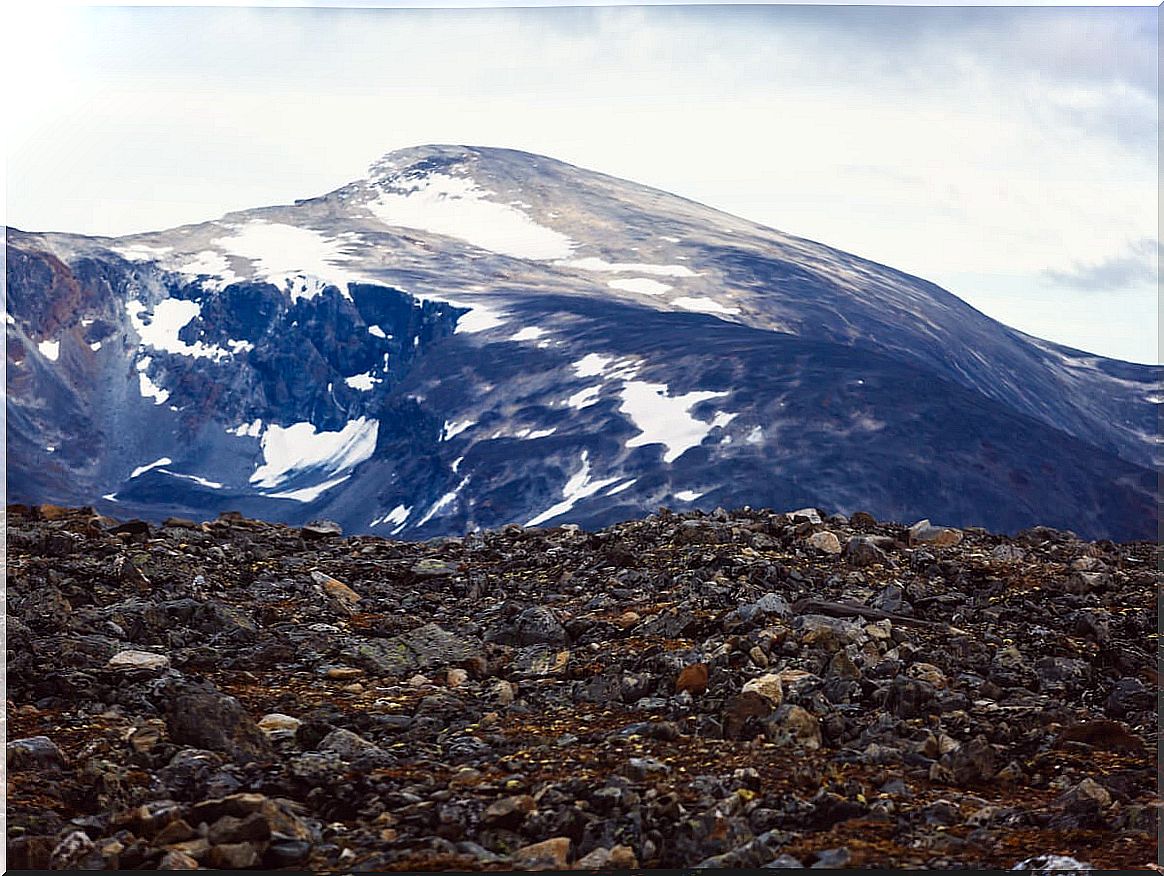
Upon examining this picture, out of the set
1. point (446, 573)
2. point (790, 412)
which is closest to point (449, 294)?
point (790, 412)

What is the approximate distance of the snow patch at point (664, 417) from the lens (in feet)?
128

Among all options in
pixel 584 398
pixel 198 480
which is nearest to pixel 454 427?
pixel 584 398

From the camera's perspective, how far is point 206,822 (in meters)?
4.16

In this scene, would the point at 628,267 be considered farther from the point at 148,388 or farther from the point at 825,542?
the point at 825,542

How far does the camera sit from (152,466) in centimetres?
5672

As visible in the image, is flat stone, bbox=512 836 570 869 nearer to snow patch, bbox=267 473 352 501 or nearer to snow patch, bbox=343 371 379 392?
snow patch, bbox=267 473 352 501

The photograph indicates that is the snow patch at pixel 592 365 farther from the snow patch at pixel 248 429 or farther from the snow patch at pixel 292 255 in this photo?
the snow patch at pixel 248 429

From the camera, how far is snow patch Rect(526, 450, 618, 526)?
37500 mm

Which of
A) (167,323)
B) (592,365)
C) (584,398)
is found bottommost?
(167,323)

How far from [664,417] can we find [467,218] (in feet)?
108

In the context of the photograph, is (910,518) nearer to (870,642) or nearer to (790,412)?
(790,412)

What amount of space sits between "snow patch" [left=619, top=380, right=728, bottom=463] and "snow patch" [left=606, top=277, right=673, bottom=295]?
16330 mm

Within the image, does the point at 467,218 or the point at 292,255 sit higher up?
the point at 467,218

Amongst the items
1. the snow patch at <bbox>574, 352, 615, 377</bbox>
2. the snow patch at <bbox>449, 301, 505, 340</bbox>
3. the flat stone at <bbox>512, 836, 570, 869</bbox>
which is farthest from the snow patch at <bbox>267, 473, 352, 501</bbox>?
the flat stone at <bbox>512, 836, 570, 869</bbox>
